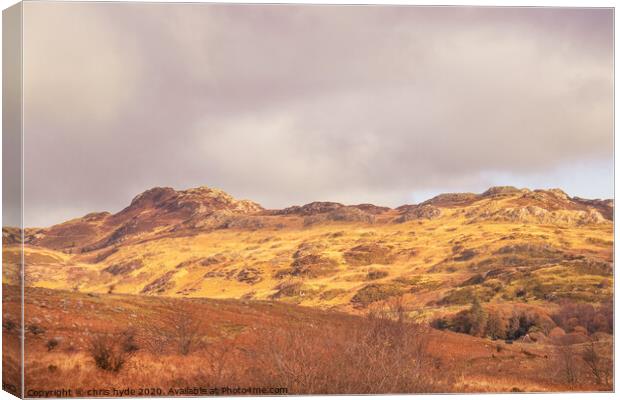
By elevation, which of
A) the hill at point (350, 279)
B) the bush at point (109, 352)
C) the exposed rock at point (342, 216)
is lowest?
the bush at point (109, 352)

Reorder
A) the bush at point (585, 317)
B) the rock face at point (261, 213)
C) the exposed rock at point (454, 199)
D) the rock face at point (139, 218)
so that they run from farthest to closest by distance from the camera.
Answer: the exposed rock at point (454, 199) → the rock face at point (261, 213) → the rock face at point (139, 218) → the bush at point (585, 317)

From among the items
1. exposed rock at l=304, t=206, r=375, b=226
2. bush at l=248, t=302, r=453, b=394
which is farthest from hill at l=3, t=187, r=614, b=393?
bush at l=248, t=302, r=453, b=394

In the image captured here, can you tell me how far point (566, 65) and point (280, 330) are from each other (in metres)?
8.50

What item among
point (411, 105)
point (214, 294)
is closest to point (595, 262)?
point (411, 105)

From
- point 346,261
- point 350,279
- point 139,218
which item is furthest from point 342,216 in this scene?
point 139,218

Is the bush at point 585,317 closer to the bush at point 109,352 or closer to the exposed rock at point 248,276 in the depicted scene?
the exposed rock at point 248,276

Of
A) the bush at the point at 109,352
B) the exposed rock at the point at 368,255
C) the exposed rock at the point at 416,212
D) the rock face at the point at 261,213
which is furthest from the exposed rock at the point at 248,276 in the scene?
the bush at the point at 109,352

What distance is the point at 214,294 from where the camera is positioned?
2278 centimetres

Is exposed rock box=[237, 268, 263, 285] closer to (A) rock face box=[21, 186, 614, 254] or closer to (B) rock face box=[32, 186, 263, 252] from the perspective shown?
(A) rock face box=[21, 186, 614, 254]

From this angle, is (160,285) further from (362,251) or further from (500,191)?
(500,191)

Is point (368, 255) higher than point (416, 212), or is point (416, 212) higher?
point (416, 212)

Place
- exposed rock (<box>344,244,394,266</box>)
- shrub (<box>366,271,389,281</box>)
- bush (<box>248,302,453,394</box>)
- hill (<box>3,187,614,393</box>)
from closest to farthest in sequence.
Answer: bush (<box>248,302,453,394</box>) → hill (<box>3,187,614,393</box>) → shrub (<box>366,271,389,281</box>) → exposed rock (<box>344,244,394,266</box>)

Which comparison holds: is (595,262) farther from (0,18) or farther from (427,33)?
(0,18)

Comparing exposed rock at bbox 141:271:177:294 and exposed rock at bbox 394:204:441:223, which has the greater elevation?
exposed rock at bbox 394:204:441:223
